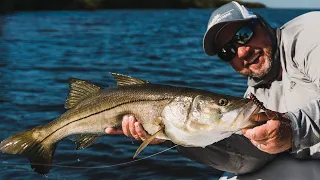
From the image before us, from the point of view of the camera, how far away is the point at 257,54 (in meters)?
5.33

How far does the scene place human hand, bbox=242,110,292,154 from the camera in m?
3.67

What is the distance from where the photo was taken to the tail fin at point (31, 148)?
190 inches

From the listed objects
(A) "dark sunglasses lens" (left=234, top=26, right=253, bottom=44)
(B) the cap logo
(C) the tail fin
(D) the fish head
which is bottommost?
(C) the tail fin

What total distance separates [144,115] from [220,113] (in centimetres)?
69

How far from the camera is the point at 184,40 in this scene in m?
31.0

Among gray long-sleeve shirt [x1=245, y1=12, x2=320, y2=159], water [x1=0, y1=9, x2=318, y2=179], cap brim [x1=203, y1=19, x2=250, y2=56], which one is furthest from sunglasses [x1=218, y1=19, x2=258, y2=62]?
water [x1=0, y1=9, x2=318, y2=179]

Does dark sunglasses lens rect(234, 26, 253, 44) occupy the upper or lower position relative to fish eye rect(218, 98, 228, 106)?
upper

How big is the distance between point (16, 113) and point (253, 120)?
8.10 metres

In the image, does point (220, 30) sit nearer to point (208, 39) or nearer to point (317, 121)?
point (208, 39)

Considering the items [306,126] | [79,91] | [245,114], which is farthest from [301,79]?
[79,91]

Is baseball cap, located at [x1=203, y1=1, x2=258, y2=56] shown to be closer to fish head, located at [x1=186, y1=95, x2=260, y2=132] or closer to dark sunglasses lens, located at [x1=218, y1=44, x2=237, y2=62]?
dark sunglasses lens, located at [x1=218, y1=44, x2=237, y2=62]

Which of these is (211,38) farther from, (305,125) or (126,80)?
(305,125)

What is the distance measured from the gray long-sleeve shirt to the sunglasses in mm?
289

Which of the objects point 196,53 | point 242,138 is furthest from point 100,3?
point 242,138
